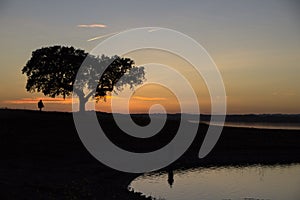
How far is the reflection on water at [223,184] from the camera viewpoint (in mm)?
31031

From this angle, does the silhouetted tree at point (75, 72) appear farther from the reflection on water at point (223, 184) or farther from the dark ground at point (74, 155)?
the reflection on water at point (223, 184)

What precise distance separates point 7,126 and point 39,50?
28.9 metres

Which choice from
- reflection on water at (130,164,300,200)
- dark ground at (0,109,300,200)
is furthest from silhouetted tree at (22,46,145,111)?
reflection on water at (130,164,300,200)

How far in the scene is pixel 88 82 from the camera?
8206 centimetres

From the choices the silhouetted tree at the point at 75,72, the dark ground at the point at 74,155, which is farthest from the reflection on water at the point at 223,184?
the silhouetted tree at the point at 75,72

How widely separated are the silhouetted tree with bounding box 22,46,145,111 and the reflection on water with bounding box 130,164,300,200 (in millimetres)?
42778

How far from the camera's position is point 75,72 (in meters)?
78.9

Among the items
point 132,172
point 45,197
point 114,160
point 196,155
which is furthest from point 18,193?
point 196,155

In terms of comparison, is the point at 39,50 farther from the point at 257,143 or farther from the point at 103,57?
the point at 257,143

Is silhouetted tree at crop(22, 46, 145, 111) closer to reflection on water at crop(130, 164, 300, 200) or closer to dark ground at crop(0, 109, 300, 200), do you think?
dark ground at crop(0, 109, 300, 200)

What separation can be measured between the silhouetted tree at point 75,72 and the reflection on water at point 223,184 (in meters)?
42.8

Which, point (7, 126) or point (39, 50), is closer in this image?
point (7, 126)

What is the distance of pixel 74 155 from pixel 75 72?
3780 cm

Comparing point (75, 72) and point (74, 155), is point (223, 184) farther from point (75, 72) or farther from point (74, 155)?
point (75, 72)
